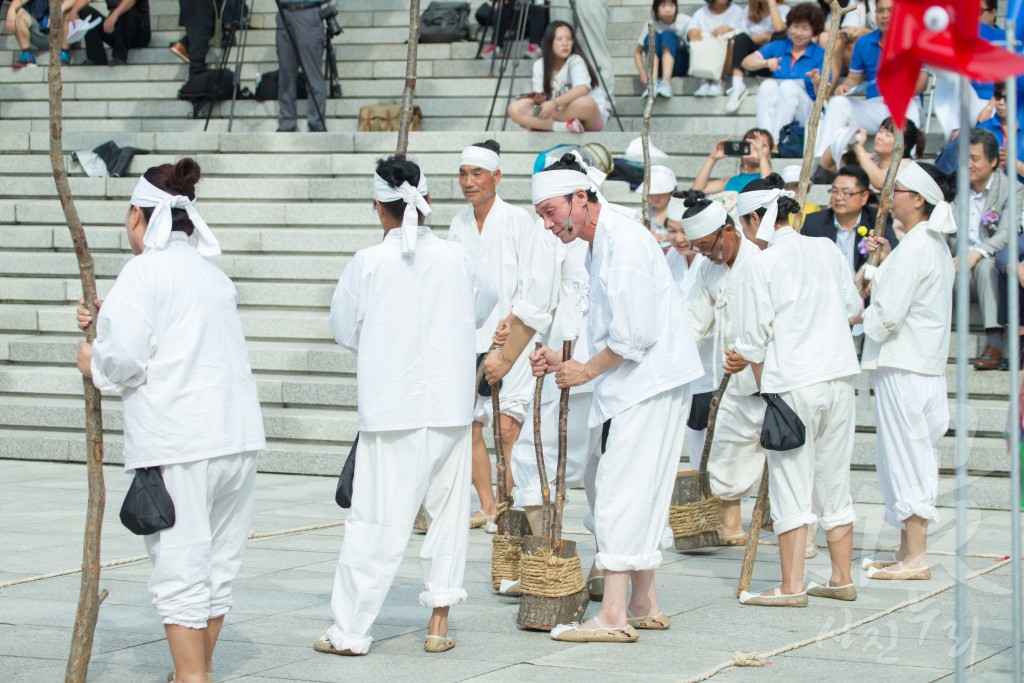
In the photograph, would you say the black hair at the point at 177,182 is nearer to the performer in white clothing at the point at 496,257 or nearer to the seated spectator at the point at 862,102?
the performer in white clothing at the point at 496,257

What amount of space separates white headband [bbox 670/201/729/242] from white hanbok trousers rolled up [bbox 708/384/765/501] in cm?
100

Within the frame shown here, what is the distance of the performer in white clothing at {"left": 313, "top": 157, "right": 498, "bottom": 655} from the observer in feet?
17.7

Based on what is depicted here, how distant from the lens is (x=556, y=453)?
669 centimetres

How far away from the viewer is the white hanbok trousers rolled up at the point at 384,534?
5375 millimetres

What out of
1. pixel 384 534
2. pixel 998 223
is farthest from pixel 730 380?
pixel 998 223

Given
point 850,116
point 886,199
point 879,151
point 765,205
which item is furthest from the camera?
point 850,116

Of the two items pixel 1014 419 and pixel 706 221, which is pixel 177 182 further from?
pixel 706 221

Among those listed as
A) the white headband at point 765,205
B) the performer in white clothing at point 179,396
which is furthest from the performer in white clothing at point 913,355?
the performer in white clothing at point 179,396

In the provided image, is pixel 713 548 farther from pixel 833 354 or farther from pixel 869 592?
pixel 833 354

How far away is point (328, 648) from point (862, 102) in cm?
829

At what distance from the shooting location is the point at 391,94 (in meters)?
15.7

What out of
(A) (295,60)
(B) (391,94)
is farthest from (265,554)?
(B) (391,94)

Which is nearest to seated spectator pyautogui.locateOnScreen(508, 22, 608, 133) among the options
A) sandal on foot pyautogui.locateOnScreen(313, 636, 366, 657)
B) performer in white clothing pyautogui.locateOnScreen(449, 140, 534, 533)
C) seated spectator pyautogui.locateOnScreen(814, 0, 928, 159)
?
seated spectator pyautogui.locateOnScreen(814, 0, 928, 159)

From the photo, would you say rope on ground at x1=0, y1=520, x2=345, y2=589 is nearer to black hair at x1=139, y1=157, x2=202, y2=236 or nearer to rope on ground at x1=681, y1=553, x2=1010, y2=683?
black hair at x1=139, y1=157, x2=202, y2=236
